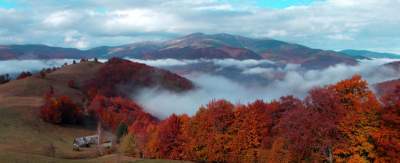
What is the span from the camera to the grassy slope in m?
62.2

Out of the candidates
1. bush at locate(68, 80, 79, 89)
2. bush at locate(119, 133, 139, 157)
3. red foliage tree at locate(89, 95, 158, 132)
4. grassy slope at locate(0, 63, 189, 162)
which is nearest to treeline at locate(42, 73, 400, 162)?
bush at locate(119, 133, 139, 157)

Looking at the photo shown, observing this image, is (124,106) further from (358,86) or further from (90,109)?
(358,86)

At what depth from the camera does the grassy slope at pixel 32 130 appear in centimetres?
6218

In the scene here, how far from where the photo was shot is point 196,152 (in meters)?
71.6

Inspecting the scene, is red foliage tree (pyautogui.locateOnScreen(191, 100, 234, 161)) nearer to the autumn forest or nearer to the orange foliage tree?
the autumn forest

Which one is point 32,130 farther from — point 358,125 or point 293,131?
point 358,125

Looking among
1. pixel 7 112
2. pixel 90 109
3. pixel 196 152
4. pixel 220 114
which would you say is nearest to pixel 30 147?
pixel 196 152

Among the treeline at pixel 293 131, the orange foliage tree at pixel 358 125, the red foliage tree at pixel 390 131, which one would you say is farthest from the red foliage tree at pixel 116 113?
the red foliage tree at pixel 390 131

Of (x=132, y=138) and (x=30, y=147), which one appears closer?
(x=30, y=147)

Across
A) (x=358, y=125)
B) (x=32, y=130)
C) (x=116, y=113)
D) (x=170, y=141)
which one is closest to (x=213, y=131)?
(x=170, y=141)

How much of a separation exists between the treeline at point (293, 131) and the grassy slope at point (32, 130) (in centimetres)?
1352

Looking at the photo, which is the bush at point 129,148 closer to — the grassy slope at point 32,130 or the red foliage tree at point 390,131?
the grassy slope at point 32,130

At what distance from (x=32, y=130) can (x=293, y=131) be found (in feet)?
222

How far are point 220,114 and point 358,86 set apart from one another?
25.1 meters
